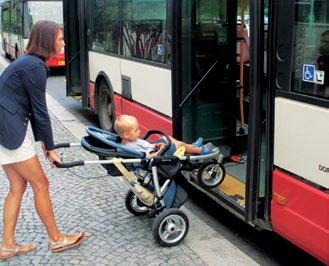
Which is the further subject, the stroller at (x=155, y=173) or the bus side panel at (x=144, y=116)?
the bus side panel at (x=144, y=116)

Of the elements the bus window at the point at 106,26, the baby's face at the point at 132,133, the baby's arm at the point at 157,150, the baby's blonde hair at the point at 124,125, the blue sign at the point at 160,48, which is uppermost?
the bus window at the point at 106,26

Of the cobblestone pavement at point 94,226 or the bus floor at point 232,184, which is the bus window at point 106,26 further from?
the bus floor at point 232,184

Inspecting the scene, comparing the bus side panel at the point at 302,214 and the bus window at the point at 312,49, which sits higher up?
the bus window at the point at 312,49

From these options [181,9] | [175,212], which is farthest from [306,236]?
[181,9]

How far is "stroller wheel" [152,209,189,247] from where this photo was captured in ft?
13.4

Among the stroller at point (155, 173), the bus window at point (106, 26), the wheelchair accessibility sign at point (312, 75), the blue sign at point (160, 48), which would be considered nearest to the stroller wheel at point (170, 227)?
the stroller at point (155, 173)

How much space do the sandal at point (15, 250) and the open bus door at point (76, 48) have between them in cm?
481

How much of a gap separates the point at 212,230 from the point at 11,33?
18985 millimetres

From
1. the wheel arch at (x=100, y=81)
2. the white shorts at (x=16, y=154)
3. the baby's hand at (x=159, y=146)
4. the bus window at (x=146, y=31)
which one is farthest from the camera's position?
the wheel arch at (x=100, y=81)

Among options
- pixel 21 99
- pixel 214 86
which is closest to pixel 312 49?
pixel 21 99

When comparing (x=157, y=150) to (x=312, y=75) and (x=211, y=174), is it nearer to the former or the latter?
(x=211, y=174)

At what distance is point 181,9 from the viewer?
4.81 m

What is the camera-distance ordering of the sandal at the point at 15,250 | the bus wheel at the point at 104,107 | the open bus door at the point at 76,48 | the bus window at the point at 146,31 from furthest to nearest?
the open bus door at the point at 76,48
the bus wheel at the point at 104,107
the bus window at the point at 146,31
the sandal at the point at 15,250

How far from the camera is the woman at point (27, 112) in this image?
3678mm
